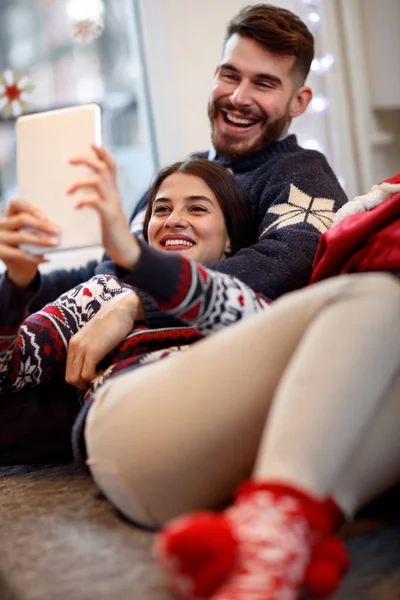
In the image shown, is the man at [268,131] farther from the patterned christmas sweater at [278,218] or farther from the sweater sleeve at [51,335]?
the sweater sleeve at [51,335]

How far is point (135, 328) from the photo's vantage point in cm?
128

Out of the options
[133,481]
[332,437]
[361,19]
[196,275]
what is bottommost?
[133,481]

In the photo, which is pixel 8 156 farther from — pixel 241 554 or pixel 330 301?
pixel 241 554

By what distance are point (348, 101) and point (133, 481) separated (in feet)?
6.96

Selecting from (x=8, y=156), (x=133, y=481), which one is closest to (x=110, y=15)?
(x=8, y=156)

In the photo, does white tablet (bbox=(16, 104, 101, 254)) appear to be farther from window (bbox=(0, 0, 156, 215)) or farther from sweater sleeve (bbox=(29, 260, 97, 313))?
window (bbox=(0, 0, 156, 215))

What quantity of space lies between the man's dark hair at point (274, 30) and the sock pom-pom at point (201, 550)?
3.88ft

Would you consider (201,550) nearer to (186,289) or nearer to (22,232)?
(186,289)

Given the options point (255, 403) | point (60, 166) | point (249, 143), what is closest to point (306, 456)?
point (255, 403)

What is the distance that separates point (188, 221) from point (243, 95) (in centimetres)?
42

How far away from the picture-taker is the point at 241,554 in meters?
Result: 0.72

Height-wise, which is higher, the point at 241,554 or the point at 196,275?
the point at 196,275

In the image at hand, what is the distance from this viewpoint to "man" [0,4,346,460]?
4.41ft

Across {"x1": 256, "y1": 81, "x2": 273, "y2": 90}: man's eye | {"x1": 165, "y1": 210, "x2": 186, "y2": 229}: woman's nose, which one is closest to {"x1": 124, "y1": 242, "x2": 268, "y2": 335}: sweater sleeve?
{"x1": 165, "y1": 210, "x2": 186, "y2": 229}: woman's nose
